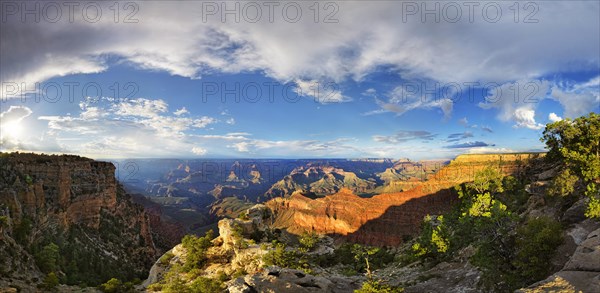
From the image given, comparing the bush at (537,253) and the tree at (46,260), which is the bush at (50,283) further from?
the bush at (537,253)

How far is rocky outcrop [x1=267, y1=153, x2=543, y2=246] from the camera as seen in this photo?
12744cm

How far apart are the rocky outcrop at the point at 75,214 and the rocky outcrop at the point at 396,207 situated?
96.0m

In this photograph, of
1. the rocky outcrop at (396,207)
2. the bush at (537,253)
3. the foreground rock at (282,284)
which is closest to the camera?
the bush at (537,253)

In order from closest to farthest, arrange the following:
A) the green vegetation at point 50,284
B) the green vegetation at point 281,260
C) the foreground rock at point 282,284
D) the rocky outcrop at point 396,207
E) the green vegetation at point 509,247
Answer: the green vegetation at point 509,247
the foreground rock at point 282,284
the green vegetation at point 50,284
the green vegetation at point 281,260
the rocky outcrop at point 396,207

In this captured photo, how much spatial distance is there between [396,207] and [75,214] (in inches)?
4993

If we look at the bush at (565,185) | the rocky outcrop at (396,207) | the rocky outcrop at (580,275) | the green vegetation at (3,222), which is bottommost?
the rocky outcrop at (396,207)

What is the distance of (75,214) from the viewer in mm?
85125

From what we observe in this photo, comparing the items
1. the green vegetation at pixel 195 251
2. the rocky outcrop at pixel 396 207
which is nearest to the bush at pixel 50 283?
the green vegetation at pixel 195 251

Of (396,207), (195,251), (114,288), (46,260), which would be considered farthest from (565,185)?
(396,207)

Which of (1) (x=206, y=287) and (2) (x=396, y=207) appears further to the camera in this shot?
(2) (x=396, y=207)

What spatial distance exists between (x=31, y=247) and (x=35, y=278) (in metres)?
14.8

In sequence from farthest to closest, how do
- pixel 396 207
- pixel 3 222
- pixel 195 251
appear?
pixel 396 207, pixel 195 251, pixel 3 222

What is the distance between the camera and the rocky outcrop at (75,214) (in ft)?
198

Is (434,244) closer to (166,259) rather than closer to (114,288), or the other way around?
(166,259)
